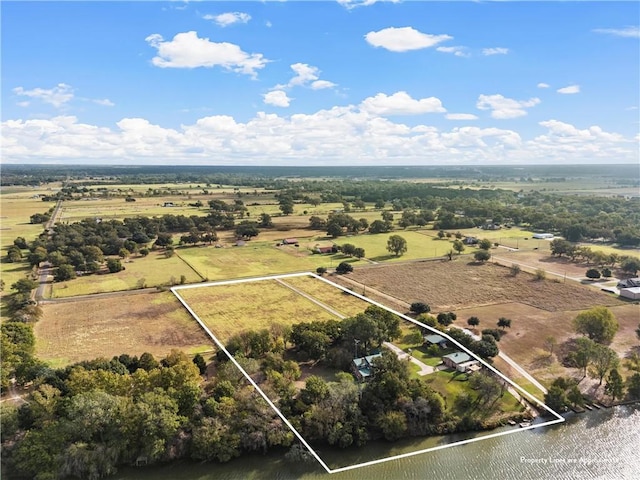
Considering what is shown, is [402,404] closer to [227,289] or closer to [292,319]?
[292,319]

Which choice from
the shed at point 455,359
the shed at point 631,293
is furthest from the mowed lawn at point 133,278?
the shed at point 631,293

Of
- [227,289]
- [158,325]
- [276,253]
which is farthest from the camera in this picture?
[276,253]

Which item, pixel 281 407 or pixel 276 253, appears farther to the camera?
pixel 276 253

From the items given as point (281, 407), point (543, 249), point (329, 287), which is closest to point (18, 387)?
point (281, 407)

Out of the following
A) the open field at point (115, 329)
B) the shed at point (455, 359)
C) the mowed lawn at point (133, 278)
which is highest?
the mowed lawn at point (133, 278)

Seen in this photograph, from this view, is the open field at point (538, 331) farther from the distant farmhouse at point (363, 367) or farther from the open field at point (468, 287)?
the distant farmhouse at point (363, 367)

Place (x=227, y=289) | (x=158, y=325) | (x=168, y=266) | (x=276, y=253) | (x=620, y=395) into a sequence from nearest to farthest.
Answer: (x=620, y=395), (x=158, y=325), (x=227, y=289), (x=168, y=266), (x=276, y=253)

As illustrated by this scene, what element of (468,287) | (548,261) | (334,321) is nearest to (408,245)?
(548,261)

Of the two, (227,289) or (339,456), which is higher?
(227,289)
